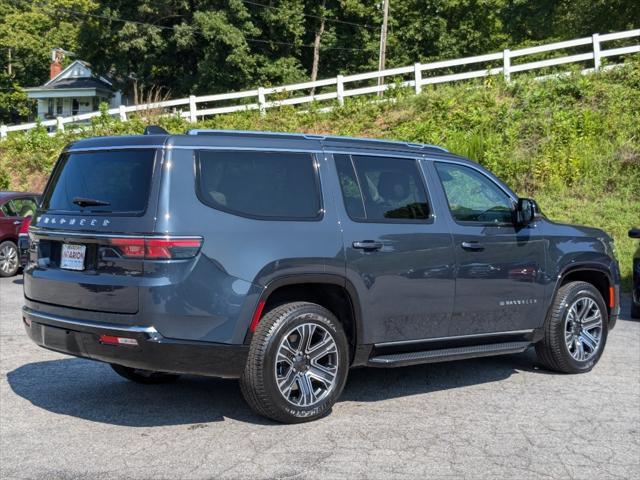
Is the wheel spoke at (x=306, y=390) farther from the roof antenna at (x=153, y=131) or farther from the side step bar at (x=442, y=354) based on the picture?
the roof antenna at (x=153, y=131)

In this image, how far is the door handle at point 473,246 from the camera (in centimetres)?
633

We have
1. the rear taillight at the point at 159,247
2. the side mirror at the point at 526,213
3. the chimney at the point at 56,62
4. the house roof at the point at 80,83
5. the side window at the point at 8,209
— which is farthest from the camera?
the chimney at the point at 56,62

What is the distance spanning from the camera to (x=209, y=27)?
4006cm

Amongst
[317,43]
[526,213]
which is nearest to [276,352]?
[526,213]

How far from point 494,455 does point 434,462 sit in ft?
1.35

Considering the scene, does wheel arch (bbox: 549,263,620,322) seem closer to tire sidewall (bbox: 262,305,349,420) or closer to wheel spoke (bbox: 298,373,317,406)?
tire sidewall (bbox: 262,305,349,420)

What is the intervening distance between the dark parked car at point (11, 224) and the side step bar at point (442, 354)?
10976mm

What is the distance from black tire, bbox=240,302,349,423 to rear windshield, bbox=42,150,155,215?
1157 mm

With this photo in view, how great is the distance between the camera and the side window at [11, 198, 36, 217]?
1534cm

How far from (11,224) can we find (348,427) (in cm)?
1146

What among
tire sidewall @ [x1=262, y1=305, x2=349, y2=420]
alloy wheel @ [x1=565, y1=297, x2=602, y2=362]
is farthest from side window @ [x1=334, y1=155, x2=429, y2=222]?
alloy wheel @ [x1=565, y1=297, x2=602, y2=362]

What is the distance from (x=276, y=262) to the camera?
5.26 metres

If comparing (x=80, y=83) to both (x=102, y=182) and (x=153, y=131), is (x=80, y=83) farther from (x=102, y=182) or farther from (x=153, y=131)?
(x=102, y=182)

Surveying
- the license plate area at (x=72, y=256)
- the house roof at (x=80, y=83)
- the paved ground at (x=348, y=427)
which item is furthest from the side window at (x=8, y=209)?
the house roof at (x=80, y=83)
